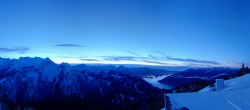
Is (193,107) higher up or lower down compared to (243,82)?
lower down

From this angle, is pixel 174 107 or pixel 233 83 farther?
pixel 233 83

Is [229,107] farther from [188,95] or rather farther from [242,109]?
[188,95]

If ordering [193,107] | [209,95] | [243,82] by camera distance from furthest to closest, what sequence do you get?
[243,82] < [209,95] < [193,107]

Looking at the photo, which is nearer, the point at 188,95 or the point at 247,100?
the point at 247,100

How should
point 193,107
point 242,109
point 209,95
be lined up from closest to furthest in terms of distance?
1. point 242,109
2. point 193,107
3. point 209,95

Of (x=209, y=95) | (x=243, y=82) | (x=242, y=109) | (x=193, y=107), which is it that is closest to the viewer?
(x=242, y=109)

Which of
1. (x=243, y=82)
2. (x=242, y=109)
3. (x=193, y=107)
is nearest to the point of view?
(x=242, y=109)

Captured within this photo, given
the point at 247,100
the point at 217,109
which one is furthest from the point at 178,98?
the point at 247,100

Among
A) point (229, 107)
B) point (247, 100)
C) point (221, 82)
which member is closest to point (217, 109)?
point (229, 107)

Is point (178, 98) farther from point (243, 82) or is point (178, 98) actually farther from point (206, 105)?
point (243, 82)
